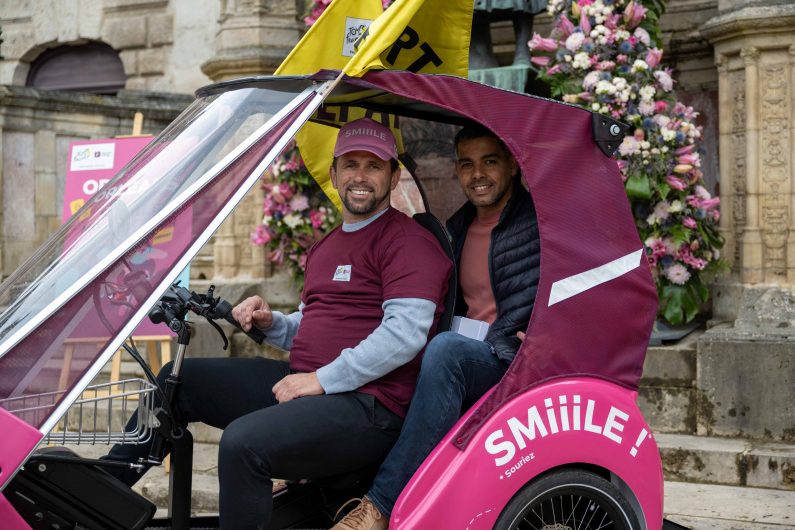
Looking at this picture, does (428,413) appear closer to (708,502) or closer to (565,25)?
(708,502)

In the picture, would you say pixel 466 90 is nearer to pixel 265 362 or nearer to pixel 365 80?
pixel 365 80

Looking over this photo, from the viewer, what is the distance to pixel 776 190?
6.76 meters

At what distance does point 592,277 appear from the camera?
3.31 metres

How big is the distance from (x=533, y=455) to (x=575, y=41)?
4.14 m

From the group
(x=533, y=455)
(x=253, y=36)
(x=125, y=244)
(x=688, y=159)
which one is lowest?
(x=533, y=455)

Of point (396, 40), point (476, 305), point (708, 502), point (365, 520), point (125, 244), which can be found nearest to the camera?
point (125, 244)

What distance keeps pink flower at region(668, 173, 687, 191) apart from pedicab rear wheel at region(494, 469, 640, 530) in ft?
11.7

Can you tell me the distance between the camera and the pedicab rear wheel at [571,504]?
10.5ft

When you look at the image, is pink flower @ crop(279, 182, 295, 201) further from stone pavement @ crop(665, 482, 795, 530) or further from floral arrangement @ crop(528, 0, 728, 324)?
stone pavement @ crop(665, 482, 795, 530)

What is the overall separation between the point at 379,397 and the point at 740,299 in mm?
4286

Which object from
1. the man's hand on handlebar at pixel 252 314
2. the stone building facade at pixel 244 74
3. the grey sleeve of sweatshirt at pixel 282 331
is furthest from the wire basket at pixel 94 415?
the stone building facade at pixel 244 74

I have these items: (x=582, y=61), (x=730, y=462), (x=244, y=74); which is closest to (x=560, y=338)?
(x=730, y=462)

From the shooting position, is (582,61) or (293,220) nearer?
(582,61)

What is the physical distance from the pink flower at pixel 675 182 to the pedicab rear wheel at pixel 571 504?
3575 mm
